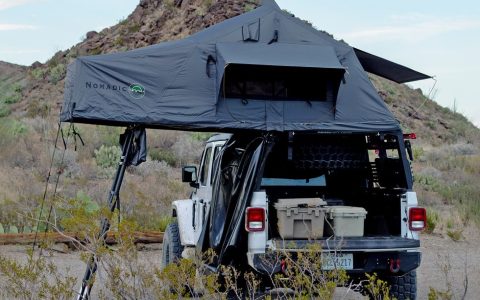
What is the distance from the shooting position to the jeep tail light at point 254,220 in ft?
25.8

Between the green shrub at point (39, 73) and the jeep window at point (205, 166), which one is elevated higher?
the green shrub at point (39, 73)

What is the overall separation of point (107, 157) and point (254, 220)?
56.9 feet

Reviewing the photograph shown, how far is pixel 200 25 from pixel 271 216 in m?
34.9

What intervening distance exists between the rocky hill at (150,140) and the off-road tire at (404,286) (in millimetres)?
3117

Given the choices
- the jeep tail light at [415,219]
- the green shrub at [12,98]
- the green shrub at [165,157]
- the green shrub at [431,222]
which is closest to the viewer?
the jeep tail light at [415,219]

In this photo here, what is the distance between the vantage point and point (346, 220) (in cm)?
830

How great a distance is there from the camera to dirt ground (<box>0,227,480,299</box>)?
36.9 feet

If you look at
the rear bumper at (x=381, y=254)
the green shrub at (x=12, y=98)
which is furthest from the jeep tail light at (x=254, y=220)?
the green shrub at (x=12, y=98)

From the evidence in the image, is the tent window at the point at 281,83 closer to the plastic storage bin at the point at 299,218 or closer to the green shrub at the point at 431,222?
the plastic storage bin at the point at 299,218

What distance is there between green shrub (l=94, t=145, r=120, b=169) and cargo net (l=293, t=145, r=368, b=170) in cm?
1547

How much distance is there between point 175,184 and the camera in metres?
20.9

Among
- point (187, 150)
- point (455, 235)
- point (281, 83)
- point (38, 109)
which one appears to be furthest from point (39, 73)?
point (281, 83)

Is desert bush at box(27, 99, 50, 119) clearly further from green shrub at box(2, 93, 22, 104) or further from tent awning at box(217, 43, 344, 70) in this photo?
tent awning at box(217, 43, 344, 70)

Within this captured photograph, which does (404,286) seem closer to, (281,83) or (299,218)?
(299,218)
